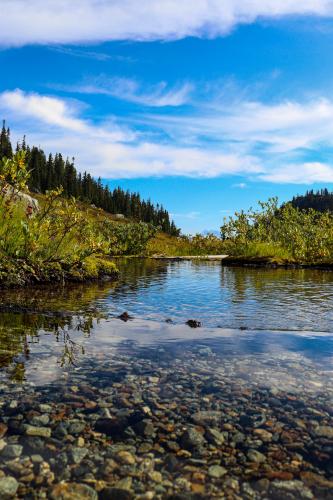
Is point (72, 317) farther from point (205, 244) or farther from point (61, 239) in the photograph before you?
point (205, 244)

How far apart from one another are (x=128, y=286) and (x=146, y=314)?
25.0ft

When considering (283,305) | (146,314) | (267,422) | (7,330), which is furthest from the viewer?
(283,305)

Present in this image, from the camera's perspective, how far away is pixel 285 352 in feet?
27.6

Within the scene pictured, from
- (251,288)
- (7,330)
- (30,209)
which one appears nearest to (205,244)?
(251,288)

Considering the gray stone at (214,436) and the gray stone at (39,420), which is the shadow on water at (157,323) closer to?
the gray stone at (39,420)

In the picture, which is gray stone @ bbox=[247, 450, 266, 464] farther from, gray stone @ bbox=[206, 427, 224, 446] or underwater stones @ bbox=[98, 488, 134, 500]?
underwater stones @ bbox=[98, 488, 134, 500]

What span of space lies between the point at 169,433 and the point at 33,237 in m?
10.8

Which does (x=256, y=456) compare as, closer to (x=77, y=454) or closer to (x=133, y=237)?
(x=77, y=454)

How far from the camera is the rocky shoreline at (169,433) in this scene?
157 inches

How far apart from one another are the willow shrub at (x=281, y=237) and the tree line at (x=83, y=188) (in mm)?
87339

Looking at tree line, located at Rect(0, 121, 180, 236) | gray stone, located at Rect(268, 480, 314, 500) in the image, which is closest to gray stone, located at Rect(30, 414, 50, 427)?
gray stone, located at Rect(268, 480, 314, 500)

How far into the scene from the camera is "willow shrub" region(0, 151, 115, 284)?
14617mm

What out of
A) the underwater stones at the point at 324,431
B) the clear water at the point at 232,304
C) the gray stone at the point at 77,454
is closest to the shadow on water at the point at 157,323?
the clear water at the point at 232,304

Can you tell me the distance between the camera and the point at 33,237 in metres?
14.5
